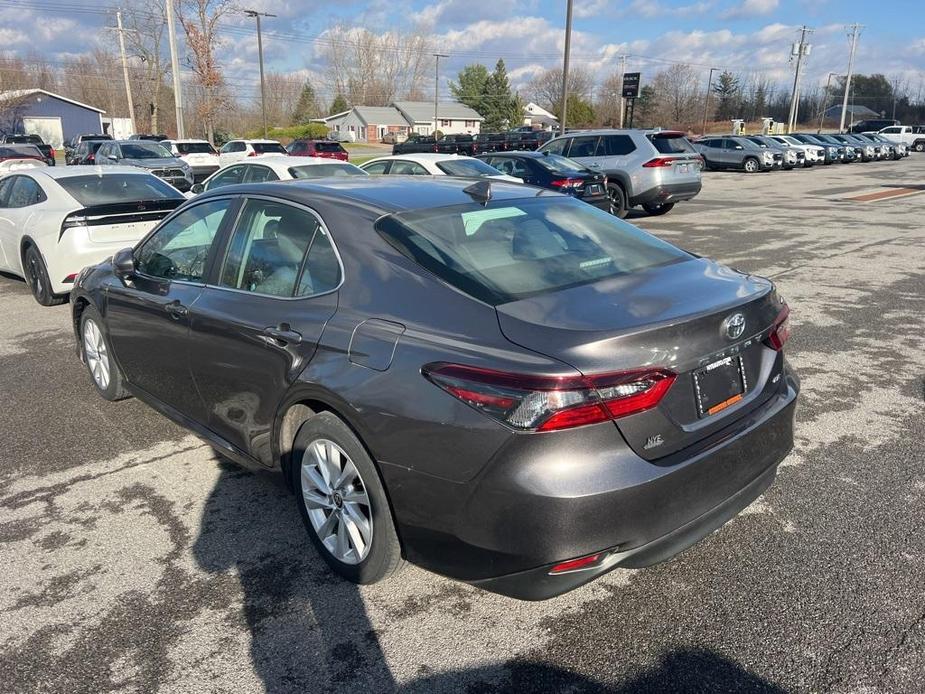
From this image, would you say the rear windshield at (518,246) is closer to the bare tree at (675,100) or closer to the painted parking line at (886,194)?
the painted parking line at (886,194)

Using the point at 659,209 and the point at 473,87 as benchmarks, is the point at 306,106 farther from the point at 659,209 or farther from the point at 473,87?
the point at 659,209

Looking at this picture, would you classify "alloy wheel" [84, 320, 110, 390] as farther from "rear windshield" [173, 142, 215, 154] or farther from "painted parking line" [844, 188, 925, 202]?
"rear windshield" [173, 142, 215, 154]

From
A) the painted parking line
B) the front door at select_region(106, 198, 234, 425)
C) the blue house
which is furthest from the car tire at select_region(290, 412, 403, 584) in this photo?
the blue house

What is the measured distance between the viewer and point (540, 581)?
2.49 metres

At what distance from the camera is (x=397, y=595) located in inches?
120

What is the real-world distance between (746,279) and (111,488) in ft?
11.2

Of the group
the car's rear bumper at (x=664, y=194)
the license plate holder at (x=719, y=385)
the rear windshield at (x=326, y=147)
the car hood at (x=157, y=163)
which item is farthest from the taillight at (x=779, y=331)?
the rear windshield at (x=326, y=147)

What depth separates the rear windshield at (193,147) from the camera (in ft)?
91.0

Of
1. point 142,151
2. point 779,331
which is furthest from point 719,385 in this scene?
point 142,151

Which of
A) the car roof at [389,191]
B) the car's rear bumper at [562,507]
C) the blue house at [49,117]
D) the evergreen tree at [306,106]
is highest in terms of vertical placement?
the evergreen tree at [306,106]

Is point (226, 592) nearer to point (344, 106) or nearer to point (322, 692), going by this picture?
point (322, 692)

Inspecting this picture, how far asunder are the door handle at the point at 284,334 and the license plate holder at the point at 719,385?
161 centimetres

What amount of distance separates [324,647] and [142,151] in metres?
23.8

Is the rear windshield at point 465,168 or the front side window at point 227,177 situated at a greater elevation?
the rear windshield at point 465,168
